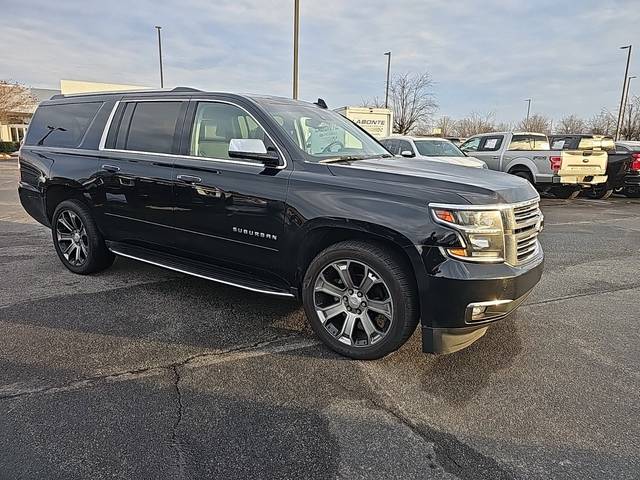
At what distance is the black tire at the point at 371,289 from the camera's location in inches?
125

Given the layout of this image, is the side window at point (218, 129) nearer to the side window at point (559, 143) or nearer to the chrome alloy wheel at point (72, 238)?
the chrome alloy wheel at point (72, 238)

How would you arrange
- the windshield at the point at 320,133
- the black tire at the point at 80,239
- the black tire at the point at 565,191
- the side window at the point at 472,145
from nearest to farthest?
the windshield at the point at 320,133, the black tire at the point at 80,239, the black tire at the point at 565,191, the side window at the point at 472,145

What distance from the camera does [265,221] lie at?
147 inches

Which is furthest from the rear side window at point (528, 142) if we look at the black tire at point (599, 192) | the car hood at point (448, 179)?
the car hood at point (448, 179)

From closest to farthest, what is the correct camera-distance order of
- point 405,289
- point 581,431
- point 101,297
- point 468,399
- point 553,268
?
point 581,431
point 468,399
point 405,289
point 101,297
point 553,268

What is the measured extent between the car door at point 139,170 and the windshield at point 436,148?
8193mm

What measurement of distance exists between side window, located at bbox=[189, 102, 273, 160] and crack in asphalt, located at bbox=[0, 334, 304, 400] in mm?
1565

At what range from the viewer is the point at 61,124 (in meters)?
5.39

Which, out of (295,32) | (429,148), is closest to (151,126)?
(429,148)

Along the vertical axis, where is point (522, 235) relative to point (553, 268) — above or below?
above

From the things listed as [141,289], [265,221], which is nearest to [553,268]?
[265,221]

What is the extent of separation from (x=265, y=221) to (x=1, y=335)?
2238 mm

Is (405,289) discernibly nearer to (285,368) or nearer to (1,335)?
(285,368)

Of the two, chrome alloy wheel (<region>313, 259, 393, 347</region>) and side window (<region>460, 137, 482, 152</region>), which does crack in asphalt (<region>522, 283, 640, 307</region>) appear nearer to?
chrome alloy wheel (<region>313, 259, 393, 347</region>)
